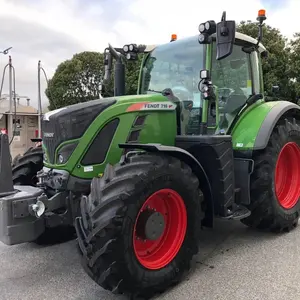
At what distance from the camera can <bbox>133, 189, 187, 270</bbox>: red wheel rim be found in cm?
312

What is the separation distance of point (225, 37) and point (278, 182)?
2.35 meters

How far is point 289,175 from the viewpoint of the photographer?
4.97 m

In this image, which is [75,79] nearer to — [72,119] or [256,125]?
[256,125]

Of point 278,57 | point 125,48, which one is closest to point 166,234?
point 125,48

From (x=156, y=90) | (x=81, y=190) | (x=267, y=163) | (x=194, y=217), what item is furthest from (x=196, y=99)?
(x=81, y=190)

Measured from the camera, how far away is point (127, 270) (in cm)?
274

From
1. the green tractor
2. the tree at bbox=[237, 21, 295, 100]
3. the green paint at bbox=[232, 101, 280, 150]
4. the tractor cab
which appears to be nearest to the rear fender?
the green tractor

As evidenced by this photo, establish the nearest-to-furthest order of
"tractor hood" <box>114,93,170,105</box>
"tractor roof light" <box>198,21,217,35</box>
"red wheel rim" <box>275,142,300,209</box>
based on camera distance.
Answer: "tractor hood" <box>114,93,170,105</box>
"tractor roof light" <box>198,21,217,35</box>
"red wheel rim" <box>275,142,300,209</box>

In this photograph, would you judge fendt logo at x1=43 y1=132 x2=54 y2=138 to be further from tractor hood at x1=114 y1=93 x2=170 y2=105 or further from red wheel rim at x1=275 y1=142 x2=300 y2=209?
red wheel rim at x1=275 y1=142 x2=300 y2=209

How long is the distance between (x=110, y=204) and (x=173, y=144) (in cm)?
138

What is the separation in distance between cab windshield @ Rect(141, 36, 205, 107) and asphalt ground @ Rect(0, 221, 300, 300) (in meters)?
1.72

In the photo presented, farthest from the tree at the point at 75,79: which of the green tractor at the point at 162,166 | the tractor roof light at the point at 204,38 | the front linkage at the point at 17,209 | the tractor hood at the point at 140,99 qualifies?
the front linkage at the point at 17,209

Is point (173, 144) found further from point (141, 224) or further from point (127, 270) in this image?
point (127, 270)

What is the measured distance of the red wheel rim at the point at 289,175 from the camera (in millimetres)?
4773
